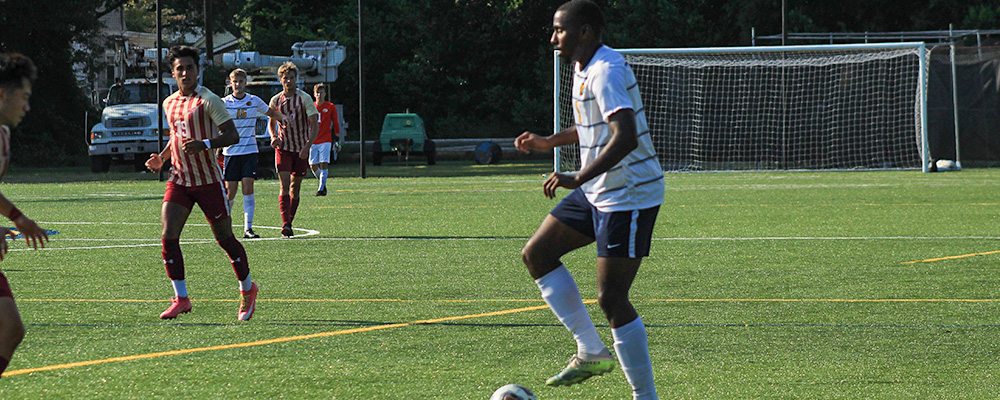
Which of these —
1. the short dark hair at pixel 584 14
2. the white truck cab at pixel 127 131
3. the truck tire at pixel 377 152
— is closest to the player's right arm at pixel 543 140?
the short dark hair at pixel 584 14

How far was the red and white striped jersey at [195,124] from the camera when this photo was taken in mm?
8062

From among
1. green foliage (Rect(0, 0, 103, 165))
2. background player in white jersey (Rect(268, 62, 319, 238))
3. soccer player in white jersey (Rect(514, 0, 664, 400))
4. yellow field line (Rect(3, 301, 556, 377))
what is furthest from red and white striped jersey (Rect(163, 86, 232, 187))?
green foliage (Rect(0, 0, 103, 165))

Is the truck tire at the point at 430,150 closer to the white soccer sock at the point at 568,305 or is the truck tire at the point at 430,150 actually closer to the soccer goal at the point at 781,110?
the soccer goal at the point at 781,110

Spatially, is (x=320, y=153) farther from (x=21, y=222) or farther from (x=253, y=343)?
(x=21, y=222)

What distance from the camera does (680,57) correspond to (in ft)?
116

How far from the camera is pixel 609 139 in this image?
4.93 m

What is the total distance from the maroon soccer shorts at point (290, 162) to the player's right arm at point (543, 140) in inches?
365

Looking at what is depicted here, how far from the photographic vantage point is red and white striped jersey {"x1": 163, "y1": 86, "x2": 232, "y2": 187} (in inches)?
317

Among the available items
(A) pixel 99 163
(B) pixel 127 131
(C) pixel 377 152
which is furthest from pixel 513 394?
(C) pixel 377 152

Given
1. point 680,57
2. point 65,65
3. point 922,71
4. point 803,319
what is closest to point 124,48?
point 65,65

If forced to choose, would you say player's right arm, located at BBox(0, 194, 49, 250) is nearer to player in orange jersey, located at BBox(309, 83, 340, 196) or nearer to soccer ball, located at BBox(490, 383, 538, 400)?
soccer ball, located at BBox(490, 383, 538, 400)

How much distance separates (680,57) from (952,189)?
1438 centimetres

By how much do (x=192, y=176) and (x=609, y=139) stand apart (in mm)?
4021

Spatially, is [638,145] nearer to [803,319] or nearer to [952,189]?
[803,319]
